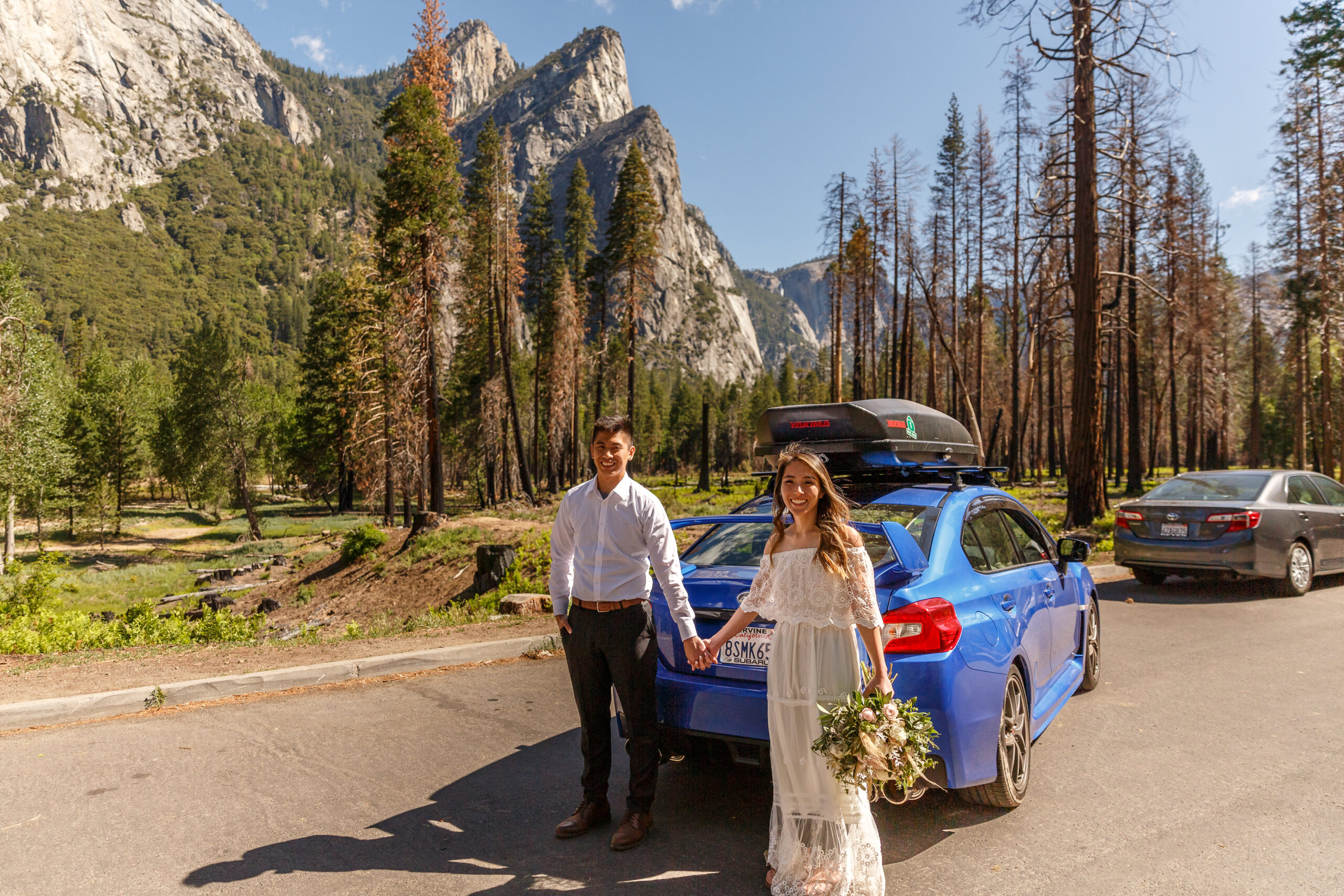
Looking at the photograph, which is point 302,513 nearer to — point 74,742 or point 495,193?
point 495,193

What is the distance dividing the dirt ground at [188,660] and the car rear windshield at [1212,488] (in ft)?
30.0

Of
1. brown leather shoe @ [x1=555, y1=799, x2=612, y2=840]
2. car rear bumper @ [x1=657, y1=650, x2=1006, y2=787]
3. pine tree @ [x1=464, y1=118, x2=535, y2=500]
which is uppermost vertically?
pine tree @ [x1=464, y1=118, x2=535, y2=500]

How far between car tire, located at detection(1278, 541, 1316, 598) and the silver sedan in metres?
0.01

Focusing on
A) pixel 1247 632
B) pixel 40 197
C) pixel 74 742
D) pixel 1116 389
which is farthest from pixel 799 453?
pixel 40 197

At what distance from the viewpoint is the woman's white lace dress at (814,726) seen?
116 inches

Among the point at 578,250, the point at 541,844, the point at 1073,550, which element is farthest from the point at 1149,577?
the point at 578,250

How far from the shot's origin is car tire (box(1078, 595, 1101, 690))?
594 cm

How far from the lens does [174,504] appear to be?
227 feet

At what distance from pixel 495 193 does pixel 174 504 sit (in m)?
54.3

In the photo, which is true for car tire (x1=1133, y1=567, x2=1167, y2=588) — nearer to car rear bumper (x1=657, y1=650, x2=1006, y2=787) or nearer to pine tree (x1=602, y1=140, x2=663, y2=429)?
car rear bumper (x1=657, y1=650, x2=1006, y2=787)

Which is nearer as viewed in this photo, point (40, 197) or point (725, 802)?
point (725, 802)

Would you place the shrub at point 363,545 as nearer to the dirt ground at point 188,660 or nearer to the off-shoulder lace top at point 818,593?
the dirt ground at point 188,660

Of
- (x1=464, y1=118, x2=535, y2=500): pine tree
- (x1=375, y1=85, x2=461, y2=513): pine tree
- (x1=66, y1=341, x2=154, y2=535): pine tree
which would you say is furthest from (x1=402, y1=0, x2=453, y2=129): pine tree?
(x1=66, y1=341, x2=154, y2=535): pine tree

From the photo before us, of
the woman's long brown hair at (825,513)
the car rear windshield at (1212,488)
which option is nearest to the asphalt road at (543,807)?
the woman's long brown hair at (825,513)
